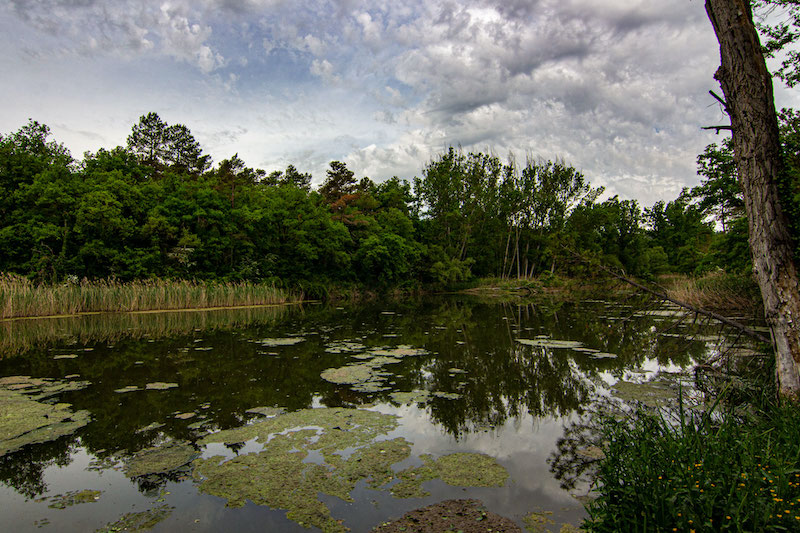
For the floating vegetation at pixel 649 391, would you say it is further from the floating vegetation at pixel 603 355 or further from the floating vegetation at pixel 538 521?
the floating vegetation at pixel 538 521

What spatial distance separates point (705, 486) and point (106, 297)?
60.5 feet

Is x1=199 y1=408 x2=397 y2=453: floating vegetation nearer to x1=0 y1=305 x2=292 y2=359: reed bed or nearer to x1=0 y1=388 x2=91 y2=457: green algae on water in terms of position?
x1=0 y1=388 x2=91 y2=457: green algae on water

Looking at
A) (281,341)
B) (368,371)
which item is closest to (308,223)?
(281,341)

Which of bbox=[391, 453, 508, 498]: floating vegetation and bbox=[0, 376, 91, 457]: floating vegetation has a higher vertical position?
bbox=[0, 376, 91, 457]: floating vegetation

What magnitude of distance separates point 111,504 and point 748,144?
6420 mm

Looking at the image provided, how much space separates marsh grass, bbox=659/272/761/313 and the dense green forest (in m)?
0.54

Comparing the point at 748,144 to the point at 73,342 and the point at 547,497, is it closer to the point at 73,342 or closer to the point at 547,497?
the point at 547,497

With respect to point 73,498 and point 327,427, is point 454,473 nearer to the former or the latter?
point 327,427

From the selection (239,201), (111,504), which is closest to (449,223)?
(239,201)

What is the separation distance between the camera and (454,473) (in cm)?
374

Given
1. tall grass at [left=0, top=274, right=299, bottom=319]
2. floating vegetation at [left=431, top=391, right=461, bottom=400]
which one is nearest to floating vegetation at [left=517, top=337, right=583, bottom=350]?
floating vegetation at [left=431, top=391, right=461, bottom=400]

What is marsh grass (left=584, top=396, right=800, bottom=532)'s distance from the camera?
2.10 m

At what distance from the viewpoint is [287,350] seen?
30.7ft

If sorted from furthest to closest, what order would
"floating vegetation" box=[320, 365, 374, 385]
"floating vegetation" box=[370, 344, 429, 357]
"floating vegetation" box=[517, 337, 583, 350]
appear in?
"floating vegetation" box=[517, 337, 583, 350] < "floating vegetation" box=[370, 344, 429, 357] < "floating vegetation" box=[320, 365, 374, 385]
